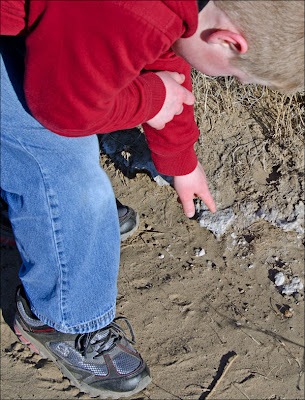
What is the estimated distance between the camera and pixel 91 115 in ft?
3.89

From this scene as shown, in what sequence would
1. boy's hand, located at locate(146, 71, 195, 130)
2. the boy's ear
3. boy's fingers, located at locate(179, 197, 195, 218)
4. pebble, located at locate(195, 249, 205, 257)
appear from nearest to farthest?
the boy's ear → boy's hand, located at locate(146, 71, 195, 130) → boy's fingers, located at locate(179, 197, 195, 218) → pebble, located at locate(195, 249, 205, 257)

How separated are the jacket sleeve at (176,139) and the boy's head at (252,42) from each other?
0.32 meters

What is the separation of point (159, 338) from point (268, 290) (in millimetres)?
554

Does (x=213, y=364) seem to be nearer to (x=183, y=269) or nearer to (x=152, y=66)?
(x=183, y=269)

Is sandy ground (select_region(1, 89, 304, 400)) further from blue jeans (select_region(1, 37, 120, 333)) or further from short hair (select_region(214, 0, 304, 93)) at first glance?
short hair (select_region(214, 0, 304, 93))

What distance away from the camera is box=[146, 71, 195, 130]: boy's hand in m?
1.47

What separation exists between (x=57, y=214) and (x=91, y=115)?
34cm

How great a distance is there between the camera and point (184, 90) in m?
1.52

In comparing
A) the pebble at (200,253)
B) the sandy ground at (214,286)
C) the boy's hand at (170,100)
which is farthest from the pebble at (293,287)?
the boy's hand at (170,100)

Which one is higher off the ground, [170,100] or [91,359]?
[170,100]

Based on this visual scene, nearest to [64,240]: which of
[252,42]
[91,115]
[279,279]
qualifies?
[91,115]

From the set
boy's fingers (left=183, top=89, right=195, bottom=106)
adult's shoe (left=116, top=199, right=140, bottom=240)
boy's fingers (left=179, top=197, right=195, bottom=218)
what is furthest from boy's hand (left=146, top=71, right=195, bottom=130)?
adult's shoe (left=116, top=199, right=140, bottom=240)

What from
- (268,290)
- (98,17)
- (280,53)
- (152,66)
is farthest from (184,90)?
(268,290)

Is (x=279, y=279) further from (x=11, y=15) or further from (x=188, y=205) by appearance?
(x=11, y=15)
